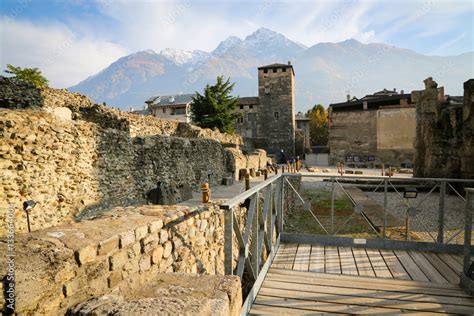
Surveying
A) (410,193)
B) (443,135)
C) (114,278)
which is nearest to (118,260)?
(114,278)

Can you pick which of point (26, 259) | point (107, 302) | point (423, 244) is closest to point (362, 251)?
point (423, 244)

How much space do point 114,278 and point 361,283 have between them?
304 cm

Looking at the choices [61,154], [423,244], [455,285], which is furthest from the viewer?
[61,154]

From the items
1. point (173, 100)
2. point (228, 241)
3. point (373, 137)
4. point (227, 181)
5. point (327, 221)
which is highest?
point (173, 100)

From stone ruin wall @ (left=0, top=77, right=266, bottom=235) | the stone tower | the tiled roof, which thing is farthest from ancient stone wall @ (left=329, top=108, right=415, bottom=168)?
→ stone ruin wall @ (left=0, top=77, right=266, bottom=235)

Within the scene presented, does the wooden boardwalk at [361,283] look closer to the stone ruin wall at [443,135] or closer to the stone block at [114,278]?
the stone block at [114,278]

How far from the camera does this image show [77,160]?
6.55 meters

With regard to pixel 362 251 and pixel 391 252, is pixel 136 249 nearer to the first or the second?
pixel 362 251

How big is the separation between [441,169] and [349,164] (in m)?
17.4

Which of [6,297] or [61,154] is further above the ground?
[61,154]

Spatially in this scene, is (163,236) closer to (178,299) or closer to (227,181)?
(178,299)

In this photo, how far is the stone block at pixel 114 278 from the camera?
2049 mm

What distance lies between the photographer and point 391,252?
4535 mm

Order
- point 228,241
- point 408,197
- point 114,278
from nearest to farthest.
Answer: point 114,278 → point 228,241 → point 408,197
